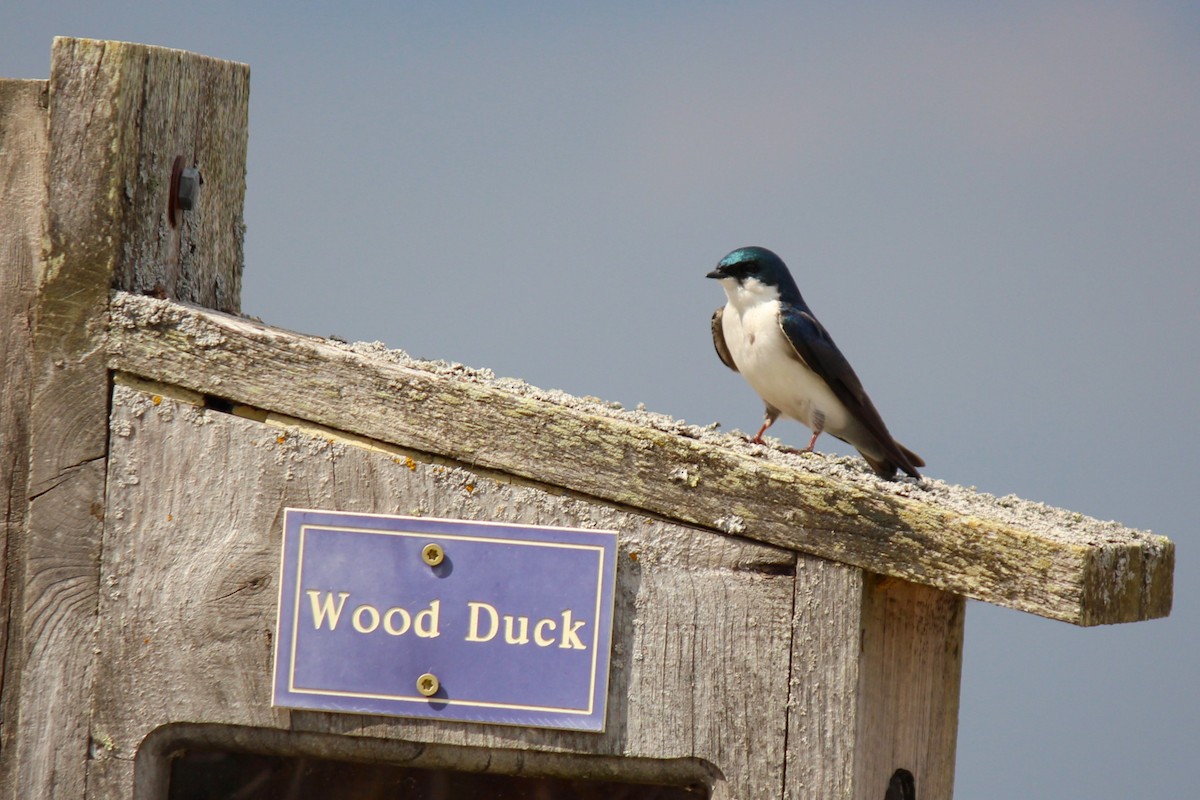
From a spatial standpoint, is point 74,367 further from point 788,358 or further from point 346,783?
point 788,358

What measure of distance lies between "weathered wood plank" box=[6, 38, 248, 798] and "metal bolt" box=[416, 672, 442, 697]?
693 mm

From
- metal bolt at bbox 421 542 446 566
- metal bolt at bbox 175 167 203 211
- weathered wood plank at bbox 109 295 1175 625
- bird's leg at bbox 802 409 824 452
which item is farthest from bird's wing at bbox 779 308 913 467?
metal bolt at bbox 175 167 203 211

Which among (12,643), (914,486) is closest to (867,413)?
(914,486)

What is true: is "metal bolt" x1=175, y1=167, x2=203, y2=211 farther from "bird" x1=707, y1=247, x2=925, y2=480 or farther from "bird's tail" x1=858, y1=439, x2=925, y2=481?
"bird's tail" x1=858, y1=439, x2=925, y2=481

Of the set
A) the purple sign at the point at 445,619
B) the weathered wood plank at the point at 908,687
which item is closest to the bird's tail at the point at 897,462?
the weathered wood plank at the point at 908,687

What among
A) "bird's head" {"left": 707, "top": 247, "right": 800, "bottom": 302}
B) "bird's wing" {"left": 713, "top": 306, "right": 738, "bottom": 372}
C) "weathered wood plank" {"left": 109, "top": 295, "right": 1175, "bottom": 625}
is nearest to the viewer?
"weathered wood plank" {"left": 109, "top": 295, "right": 1175, "bottom": 625}

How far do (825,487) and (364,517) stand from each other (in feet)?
2.97

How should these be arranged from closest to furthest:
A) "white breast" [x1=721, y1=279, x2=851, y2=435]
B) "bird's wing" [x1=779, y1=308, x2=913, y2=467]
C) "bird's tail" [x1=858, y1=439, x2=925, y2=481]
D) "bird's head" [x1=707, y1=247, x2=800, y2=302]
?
1. "bird's tail" [x1=858, y1=439, x2=925, y2=481]
2. "bird's wing" [x1=779, y1=308, x2=913, y2=467]
3. "white breast" [x1=721, y1=279, x2=851, y2=435]
4. "bird's head" [x1=707, y1=247, x2=800, y2=302]

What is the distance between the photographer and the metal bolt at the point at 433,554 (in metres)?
2.79

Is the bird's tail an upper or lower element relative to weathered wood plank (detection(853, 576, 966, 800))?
upper

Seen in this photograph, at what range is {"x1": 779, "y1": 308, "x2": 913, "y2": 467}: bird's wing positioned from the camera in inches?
152

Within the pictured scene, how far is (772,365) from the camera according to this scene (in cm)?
417

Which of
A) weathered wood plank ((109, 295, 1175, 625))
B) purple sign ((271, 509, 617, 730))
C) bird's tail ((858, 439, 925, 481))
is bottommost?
purple sign ((271, 509, 617, 730))

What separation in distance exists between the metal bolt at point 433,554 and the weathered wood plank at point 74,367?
70 centimetres
